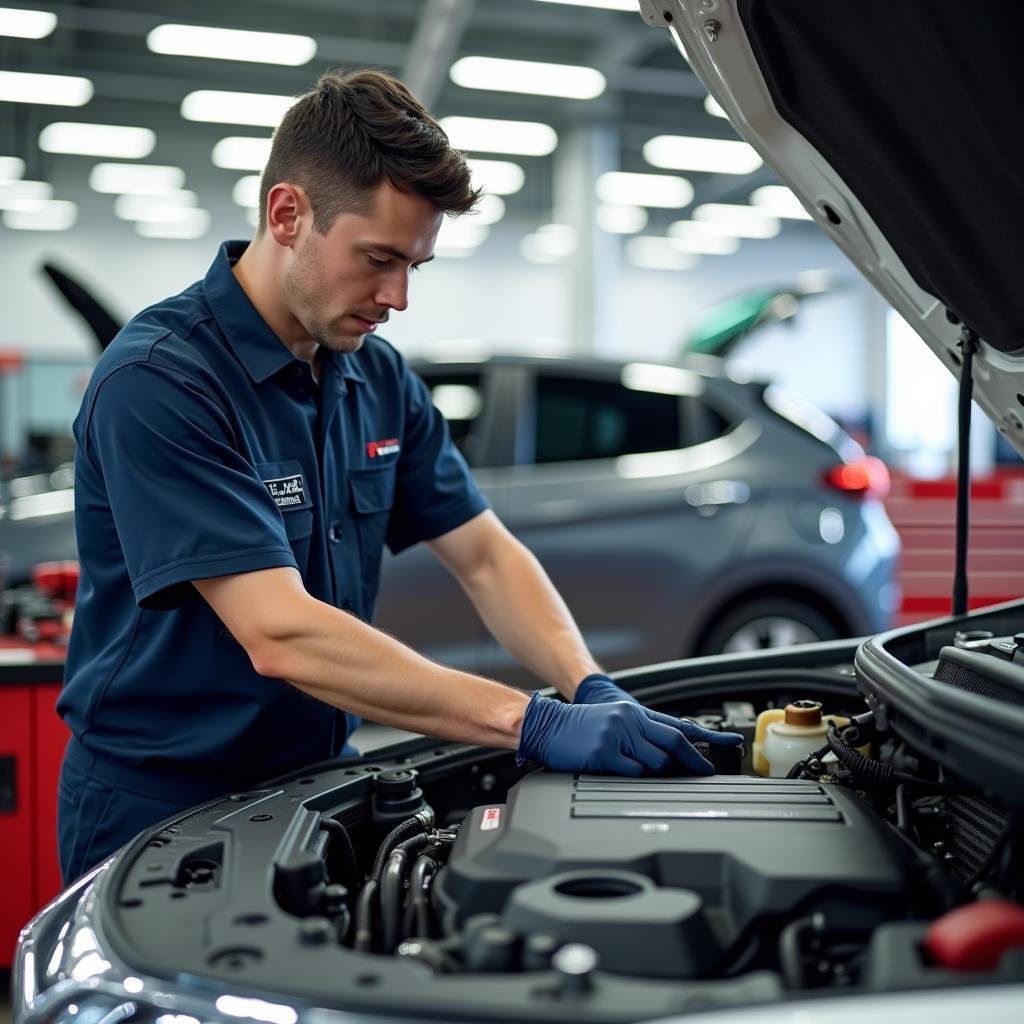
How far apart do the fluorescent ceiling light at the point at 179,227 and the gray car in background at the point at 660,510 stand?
33.2ft

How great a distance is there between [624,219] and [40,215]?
22.8 ft

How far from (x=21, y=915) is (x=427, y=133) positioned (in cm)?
193

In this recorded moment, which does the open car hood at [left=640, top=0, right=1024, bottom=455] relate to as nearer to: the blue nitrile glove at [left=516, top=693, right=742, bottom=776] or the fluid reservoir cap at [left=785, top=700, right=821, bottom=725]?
the fluid reservoir cap at [left=785, top=700, right=821, bottom=725]

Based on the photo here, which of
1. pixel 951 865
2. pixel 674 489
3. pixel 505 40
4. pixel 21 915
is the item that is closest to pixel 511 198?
pixel 505 40

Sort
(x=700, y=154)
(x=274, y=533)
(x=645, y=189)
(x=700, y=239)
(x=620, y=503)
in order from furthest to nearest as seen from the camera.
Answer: (x=700, y=239) < (x=645, y=189) < (x=700, y=154) < (x=620, y=503) < (x=274, y=533)

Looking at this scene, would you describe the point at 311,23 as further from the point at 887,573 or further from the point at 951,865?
the point at 951,865

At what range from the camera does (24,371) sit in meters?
13.1

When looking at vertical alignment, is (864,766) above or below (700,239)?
below

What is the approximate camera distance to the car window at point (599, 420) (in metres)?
4.09

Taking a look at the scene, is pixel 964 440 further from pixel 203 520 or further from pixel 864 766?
pixel 203 520

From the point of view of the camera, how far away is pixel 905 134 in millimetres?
1334

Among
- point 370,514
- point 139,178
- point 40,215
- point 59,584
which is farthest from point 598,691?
point 40,215

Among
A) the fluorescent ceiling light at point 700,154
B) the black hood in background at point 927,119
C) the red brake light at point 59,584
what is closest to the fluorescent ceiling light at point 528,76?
the fluorescent ceiling light at point 700,154

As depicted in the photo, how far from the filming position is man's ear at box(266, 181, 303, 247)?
61.6 inches
